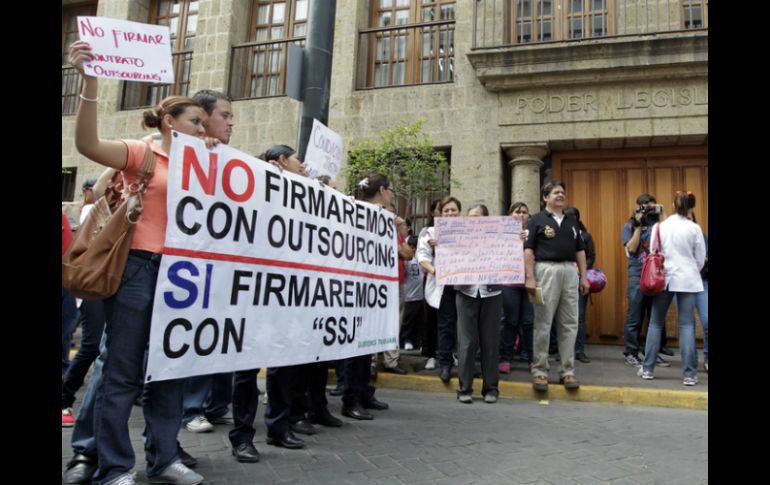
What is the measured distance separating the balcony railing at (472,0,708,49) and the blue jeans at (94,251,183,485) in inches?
332

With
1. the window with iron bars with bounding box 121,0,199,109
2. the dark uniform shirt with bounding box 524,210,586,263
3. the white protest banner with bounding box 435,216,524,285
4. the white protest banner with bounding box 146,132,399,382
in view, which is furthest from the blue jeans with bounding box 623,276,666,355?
the window with iron bars with bounding box 121,0,199,109

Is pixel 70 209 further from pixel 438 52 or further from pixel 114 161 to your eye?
pixel 438 52

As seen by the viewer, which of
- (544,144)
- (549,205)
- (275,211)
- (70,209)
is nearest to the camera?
(275,211)

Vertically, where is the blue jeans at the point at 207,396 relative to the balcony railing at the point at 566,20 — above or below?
below

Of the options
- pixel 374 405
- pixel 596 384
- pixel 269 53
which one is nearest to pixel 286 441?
pixel 374 405

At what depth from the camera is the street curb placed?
5.51 metres

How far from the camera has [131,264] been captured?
2.65m

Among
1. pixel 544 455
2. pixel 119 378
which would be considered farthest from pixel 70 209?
pixel 544 455

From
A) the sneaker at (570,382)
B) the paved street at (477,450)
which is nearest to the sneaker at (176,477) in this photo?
the paved street at (477,450)

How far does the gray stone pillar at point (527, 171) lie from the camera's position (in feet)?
31.2

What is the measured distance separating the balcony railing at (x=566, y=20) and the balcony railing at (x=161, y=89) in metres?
6.70

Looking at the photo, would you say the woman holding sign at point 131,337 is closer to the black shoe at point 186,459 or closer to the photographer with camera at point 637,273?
the black shoe at point 186,459
